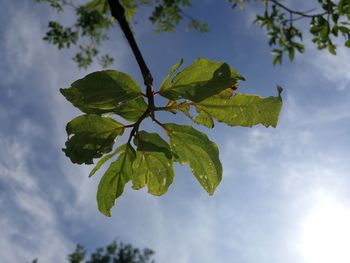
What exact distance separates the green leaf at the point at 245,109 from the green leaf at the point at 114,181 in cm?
32

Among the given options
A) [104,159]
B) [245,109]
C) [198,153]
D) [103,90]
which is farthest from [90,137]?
[245,109]

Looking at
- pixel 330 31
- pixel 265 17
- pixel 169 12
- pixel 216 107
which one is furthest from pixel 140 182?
pixel 169 12

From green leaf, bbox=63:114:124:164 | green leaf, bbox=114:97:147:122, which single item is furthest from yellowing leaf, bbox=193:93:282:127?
green leaf, bbox=63:114:124:164

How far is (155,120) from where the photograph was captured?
3.77 feet

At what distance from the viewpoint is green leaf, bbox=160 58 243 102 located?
1.00m

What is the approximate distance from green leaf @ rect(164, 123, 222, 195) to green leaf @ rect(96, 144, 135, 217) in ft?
0.53

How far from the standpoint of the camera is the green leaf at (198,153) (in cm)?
119

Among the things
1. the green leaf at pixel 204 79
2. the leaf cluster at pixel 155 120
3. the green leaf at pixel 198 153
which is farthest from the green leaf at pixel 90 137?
the green leaf at pixel 204 79

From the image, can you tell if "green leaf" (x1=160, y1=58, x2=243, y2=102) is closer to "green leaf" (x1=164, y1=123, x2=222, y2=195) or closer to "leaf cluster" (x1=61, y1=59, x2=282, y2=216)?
"leaf cluster" (x1=61, y1=59, x2=282, y2=216)

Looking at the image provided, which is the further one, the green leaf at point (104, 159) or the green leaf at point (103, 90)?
the green leaf at point (104, 159)

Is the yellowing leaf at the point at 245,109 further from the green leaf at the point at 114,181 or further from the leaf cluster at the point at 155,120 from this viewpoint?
the green leaf at the point at 114,181

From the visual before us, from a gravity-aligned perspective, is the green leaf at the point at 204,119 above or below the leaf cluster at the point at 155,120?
above

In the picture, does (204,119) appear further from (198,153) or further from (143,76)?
(143,76)

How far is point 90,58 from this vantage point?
10.1 m
